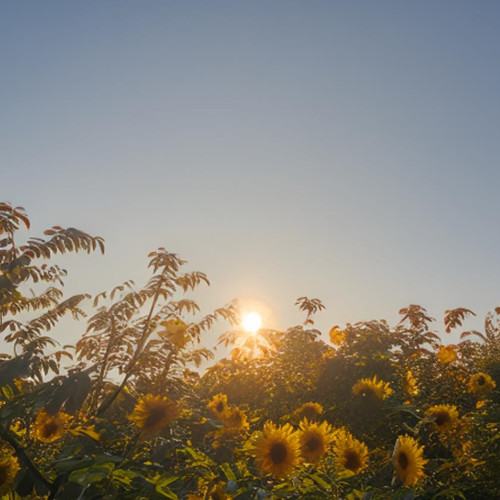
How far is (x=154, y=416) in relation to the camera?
92.7 inches

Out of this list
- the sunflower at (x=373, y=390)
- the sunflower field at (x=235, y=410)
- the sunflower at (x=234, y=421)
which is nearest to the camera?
the sunflower field at (x=235, y=410)

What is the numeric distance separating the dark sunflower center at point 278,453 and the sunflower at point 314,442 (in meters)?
0.20

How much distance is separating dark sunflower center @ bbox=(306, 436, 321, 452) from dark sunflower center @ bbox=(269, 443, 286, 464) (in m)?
0.21

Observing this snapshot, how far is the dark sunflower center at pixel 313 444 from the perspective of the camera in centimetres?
225

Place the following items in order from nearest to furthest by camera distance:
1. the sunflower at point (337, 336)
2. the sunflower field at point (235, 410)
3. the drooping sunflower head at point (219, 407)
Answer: the sunflower field at point (235, 410)
the drooping sunflower head at point (219, 407)
the sunflower at point (337, 336)

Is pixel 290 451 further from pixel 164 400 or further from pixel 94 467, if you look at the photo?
pixel 94 467

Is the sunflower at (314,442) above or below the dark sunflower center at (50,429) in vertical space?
above

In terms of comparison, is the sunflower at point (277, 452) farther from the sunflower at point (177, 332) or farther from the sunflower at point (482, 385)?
the sunflower at point (482, 385)

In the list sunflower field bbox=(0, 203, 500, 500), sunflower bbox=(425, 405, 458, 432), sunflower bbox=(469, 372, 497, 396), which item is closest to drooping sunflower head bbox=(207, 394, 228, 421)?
sunflower field bbox=(0, 203, 500, 500)

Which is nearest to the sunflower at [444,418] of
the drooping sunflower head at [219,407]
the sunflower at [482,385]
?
the sunflower at [482,385]

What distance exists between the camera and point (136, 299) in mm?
3699

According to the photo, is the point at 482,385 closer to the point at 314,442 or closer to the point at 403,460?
the point at 403,460

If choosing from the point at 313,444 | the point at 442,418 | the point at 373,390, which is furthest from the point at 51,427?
the point at 442,418

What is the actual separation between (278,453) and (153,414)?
77 centimetres
